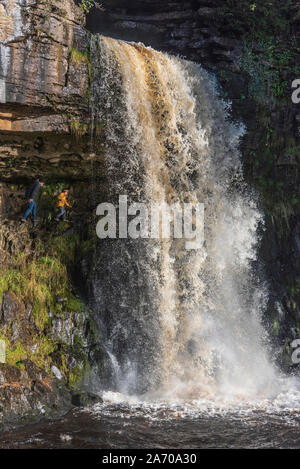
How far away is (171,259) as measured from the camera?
10273 millimetres

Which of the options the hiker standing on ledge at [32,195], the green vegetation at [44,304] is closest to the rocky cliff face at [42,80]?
the hiker standing on ledge at [32,195]

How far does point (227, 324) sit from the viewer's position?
11.2 meters

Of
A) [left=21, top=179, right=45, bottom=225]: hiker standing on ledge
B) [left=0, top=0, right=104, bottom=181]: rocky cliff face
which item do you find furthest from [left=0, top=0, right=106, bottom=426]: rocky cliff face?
[left=21, top=179, right=45, bottom=225]: hiker standing on ledge

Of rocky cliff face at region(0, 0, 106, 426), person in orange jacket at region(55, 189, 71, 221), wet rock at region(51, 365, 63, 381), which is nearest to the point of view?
rocky cliff face at region(0, 0, 106, 426)

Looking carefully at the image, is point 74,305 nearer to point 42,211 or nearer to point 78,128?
point 42,211

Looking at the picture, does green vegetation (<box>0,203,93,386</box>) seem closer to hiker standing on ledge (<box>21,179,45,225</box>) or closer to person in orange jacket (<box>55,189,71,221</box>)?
person in orange jacket (<box>55,189,71,221</box>)

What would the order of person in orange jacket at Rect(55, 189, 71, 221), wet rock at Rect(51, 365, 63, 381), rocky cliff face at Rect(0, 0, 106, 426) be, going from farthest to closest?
person in orange jacket at Rect(55, 189, 71, 221)
wet rock at Rect(51, 365, 63, 381)
rocky cliff face at Rect(0, 0, 106, 426)

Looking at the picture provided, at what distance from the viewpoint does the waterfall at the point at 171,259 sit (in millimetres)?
9820

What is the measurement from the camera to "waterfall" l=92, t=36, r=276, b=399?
9.82 metres

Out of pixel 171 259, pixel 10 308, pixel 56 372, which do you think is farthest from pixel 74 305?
pixel 171 259

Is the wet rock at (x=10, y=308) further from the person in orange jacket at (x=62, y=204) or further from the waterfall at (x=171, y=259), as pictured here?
the person in orange jacket at (x=62, y=204)

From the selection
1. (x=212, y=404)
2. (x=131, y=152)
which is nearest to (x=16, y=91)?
(x=131, y=152)
